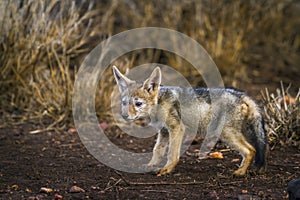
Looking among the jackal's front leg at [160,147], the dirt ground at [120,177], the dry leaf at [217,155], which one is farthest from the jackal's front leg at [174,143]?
the dry leaf at [217,155]

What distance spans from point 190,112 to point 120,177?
0.91 meters

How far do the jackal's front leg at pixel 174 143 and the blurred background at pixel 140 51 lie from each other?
1370 mm

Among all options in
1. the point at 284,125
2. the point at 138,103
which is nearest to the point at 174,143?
the point at 138,103

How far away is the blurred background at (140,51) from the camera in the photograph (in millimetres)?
7996

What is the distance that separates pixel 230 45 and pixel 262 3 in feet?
→ 3.64

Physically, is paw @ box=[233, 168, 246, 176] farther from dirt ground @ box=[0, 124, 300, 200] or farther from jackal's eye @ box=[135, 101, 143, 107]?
jackal's eye @ box=[135, 101, 143, 107]

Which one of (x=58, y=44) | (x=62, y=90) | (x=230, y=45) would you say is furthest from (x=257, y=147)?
(x=230, y=45)

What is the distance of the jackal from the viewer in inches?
225

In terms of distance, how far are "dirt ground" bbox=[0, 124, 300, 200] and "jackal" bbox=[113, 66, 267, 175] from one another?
21 cm

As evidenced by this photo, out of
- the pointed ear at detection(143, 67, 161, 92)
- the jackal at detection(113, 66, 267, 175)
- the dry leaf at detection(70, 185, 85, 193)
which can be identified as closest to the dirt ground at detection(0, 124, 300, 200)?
the dry leaf at detection(70, 185, 85, 193)

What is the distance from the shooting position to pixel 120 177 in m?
5.67

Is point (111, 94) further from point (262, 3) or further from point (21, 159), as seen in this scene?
point (262, 3)

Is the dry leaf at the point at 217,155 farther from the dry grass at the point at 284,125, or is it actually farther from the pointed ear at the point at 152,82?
Answer: the pointed ear at the point at 152,82

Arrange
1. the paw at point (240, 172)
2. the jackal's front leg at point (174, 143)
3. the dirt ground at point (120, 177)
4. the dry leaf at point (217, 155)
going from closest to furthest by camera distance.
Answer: the dirt ground at point (120, 177), the paw at point (240, 172), the jackal's front leg at point (174, 143), the dry leaf at point (217, 155)
